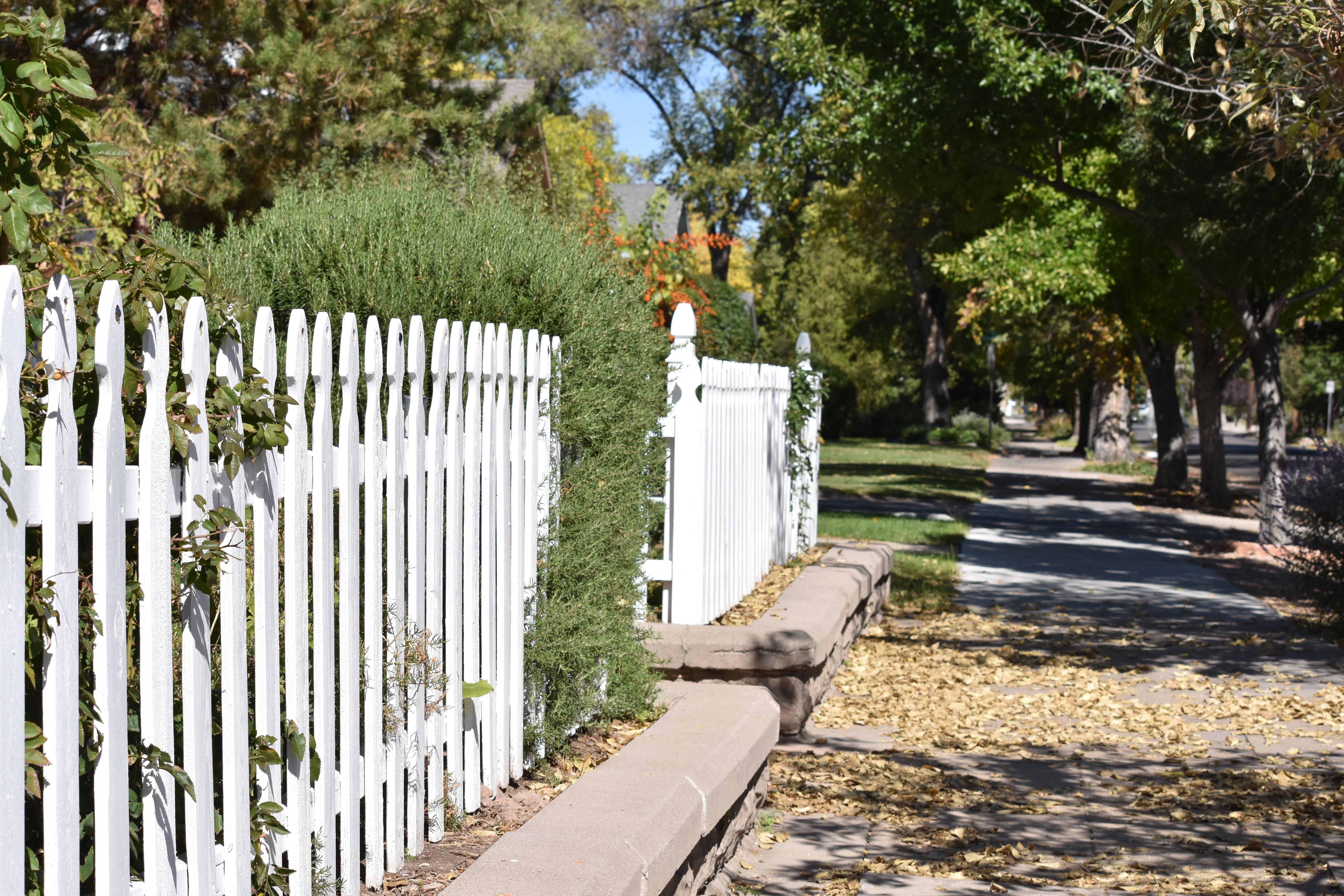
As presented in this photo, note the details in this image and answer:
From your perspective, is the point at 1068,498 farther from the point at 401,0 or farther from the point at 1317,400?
the point at 1317,400

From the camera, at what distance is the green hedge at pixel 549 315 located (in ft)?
14.1

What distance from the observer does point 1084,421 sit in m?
44.2

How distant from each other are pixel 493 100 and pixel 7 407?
11.4 meters

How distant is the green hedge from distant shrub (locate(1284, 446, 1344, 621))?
250 inches

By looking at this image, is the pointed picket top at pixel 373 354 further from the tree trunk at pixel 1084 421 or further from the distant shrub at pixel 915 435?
the distant shrub at pixel 915 435

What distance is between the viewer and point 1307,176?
43.9ft

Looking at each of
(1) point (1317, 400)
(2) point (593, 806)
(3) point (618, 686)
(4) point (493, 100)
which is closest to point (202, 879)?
(2) point (593, 806)

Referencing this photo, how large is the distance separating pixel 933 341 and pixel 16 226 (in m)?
42.5

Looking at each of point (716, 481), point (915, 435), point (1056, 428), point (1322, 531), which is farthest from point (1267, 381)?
point (1056, 428)

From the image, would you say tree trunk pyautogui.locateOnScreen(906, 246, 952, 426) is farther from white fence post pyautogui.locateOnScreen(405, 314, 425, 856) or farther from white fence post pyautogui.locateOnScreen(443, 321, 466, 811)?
white fence post pyautogui.locateOnScreen(405, 314, 425, 856)

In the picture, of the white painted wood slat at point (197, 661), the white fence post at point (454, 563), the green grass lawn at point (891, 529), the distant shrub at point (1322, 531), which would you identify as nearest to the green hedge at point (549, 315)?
the white fence post at point (454, 563)

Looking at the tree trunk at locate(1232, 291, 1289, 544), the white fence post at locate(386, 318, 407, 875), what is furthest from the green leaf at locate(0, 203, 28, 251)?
the tree trunk at locate(1232, 291, 1289, 544)

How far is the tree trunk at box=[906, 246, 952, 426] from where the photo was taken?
A: 138ft

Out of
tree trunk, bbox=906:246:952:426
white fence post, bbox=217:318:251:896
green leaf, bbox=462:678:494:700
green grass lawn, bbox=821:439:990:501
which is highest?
tree trunk, bbox=906:246:952:426
